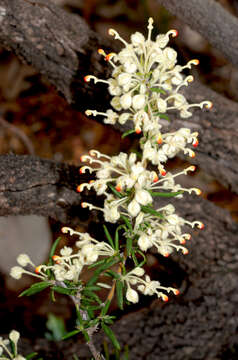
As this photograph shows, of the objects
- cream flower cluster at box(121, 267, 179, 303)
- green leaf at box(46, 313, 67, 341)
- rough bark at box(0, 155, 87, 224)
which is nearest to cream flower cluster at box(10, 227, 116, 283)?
cream flower cluster at box(121, 267, 179, 303)

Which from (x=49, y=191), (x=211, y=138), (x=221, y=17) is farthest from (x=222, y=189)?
(x=49, y=191)

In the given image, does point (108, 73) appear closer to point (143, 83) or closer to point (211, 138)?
point (211, 138)

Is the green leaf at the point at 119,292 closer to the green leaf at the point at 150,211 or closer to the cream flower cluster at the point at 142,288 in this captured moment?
the cream flower cluster at the point at 142,288

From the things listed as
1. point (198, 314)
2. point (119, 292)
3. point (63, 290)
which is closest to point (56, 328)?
point (198, 314)

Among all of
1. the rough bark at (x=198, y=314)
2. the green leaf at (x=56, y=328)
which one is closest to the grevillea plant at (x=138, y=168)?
the rough bark at (x=198, y=314)

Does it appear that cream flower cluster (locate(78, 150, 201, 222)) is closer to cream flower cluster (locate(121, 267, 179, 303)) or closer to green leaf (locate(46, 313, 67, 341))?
cream flower cluster (locate(121, 267, 179, 303))
